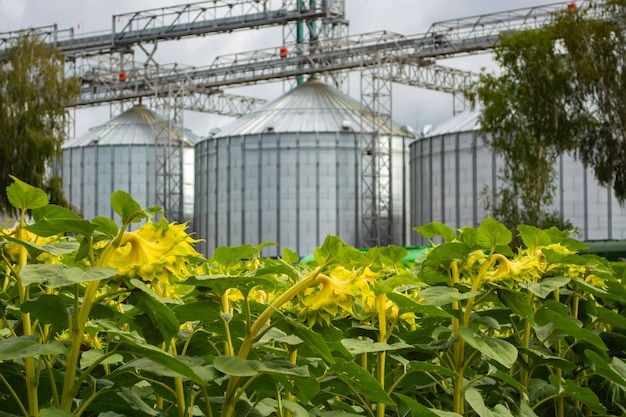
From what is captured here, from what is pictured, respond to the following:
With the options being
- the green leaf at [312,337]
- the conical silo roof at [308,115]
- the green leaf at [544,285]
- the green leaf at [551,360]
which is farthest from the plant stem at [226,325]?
the conical silo roof at [308,115]

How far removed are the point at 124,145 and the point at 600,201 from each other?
2590 cm

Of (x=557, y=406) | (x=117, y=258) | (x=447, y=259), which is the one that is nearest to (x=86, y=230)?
(x=117, y=258)

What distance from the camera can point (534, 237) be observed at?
3.72 meters

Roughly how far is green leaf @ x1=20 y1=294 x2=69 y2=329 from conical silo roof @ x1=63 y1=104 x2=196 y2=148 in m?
53.3

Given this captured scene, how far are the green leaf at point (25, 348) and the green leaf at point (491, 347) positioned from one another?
1.24m

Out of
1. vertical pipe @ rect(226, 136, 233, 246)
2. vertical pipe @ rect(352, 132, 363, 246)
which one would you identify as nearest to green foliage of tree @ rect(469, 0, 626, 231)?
vertical pipe @ rect(352, 132, 363, 246)

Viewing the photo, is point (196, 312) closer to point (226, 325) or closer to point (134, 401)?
point (226, 325)

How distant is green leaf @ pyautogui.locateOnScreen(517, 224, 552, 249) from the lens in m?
3.69

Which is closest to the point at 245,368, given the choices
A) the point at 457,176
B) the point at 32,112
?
the point at 457,176

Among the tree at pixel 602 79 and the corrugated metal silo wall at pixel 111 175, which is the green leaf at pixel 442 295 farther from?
the corrugated metal silo wall at pixel 111 175

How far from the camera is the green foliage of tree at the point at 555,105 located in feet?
121

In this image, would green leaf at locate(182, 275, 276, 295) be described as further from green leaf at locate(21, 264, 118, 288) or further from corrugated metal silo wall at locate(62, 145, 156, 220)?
corrugated metal silo wall at locate(62, 145, 156, 220)

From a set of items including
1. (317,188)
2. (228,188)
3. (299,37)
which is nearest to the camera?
(317,188)

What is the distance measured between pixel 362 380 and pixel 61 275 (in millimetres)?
914
